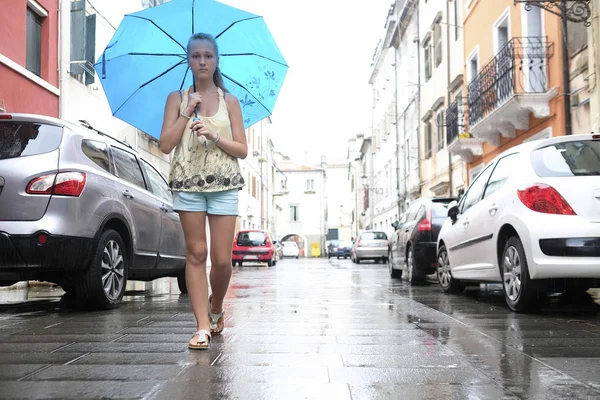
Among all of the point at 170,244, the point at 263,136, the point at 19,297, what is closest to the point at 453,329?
the point at 170,244

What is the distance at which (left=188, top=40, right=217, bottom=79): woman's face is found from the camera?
456 cm

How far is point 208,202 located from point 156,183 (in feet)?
14.2

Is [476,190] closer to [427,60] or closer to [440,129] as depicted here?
[440,129]

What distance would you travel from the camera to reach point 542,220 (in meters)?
6.11

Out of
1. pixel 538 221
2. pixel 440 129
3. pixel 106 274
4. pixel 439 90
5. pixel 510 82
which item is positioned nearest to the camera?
pixel 538 221

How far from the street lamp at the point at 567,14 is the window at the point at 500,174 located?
5.12 m

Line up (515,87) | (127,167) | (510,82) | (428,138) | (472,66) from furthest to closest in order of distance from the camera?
(428,138)
(472,66)
(510,82)
(515,87)
(127,167)

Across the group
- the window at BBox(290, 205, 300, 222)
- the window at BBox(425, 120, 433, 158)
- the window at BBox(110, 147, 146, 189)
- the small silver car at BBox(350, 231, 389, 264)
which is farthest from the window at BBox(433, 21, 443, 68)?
the window at BBox(290, 205, 300, 222)

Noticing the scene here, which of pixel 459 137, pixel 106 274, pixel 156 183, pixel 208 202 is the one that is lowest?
pixel 106 274

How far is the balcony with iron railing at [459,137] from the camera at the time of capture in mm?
19141

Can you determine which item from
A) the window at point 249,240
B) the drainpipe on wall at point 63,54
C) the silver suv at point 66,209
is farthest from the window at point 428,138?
the silver suv at point 66,209

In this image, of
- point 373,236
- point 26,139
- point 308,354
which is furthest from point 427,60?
point 308,354

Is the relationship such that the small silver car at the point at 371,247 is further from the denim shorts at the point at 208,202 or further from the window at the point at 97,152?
the denim shorts at the point at 208,202

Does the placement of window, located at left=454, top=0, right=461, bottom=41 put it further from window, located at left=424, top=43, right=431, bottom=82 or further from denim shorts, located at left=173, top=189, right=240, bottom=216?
denim shorts, located at left=173, top=189, right=240, bottom=216
